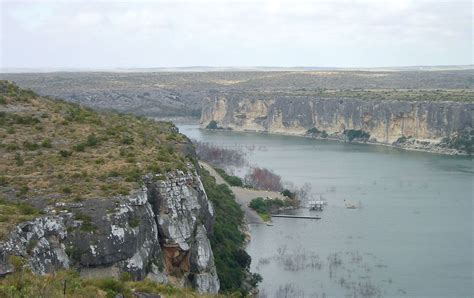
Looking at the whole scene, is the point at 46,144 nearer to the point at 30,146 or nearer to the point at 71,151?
the point at 30,146

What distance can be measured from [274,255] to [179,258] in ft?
38.1

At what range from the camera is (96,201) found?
13.8 meters

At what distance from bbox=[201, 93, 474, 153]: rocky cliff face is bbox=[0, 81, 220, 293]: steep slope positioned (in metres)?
47.3

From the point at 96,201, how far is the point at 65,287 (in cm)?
518

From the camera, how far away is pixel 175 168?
16.8m

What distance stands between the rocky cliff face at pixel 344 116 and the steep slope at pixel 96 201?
47326 mm

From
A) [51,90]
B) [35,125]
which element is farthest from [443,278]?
[51,90]

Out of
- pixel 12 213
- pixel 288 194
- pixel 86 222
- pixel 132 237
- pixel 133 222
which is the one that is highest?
pixel 12 213

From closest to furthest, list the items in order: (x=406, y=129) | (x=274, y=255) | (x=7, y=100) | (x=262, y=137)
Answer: (x=7, y=100) → (x=274, y=255) → (x=406, y=129) → (x=262, y=137)

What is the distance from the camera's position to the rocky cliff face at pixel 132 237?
39.9 feet

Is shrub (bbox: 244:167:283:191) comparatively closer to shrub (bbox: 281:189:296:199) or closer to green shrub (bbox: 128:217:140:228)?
shrub (bbox: 281:189:296:199)

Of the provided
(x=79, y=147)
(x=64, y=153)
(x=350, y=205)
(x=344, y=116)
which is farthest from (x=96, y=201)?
(x=344, y=116)

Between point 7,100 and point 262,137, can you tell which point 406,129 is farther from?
point 7,100

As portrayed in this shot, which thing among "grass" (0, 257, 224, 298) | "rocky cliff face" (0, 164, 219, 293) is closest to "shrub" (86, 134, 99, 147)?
"rocky cliff face" (0, 164, 219, 293)
